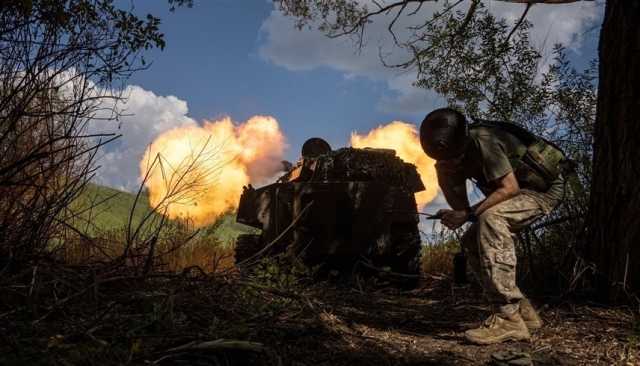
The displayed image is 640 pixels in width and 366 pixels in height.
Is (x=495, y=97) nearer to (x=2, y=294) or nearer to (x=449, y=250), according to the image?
(x=449, y=250)

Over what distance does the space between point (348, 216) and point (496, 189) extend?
415cm

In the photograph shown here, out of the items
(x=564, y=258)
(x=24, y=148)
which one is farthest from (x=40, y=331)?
(x=564, y=258)

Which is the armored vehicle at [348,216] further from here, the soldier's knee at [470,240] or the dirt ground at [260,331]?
the soldier's knee at [470,240]

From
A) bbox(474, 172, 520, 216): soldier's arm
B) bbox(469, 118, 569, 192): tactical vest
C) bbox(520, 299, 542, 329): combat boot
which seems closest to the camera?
bbox(474, 172, 520, 216): soldier's arm

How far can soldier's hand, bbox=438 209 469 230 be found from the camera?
482 cm

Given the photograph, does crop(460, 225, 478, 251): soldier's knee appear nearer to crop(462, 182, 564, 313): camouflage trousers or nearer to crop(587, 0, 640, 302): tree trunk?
crop(462, 182, 564, 313): camouflage trousers

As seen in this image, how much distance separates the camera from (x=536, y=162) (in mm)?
4969

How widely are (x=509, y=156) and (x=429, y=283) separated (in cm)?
413

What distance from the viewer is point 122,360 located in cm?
324

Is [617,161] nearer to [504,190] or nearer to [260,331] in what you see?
[504,190]

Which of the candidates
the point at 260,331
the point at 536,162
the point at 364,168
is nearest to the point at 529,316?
the point at 536,162

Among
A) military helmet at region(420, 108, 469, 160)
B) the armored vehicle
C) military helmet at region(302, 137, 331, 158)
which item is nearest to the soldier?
military helmet at region(420, 108, 469, 160)

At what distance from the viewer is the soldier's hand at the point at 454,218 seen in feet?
15.8

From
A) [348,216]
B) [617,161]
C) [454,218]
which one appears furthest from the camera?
[348,216]
